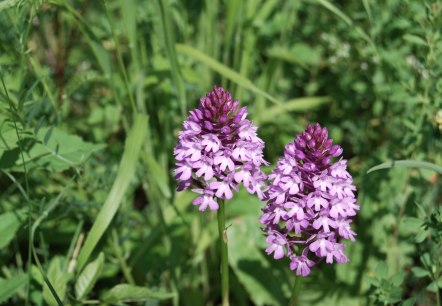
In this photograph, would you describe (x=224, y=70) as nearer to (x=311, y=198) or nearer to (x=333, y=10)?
(x=333, y=10)

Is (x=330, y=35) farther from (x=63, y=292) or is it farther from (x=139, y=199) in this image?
(x=63, y=292)

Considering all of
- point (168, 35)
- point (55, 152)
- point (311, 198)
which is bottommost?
point (311, 198)

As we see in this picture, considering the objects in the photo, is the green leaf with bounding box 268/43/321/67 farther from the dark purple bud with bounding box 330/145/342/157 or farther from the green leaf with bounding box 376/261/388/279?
the dark purple bud with bounding box 330/145/342/157

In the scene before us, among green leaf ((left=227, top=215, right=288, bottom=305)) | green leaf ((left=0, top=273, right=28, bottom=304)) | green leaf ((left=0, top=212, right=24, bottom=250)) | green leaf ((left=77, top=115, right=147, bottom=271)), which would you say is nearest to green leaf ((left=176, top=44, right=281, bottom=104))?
green leaf ((left=77, top=115, right=147, bottom=271))

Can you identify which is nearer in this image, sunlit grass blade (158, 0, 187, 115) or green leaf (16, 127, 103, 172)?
green leaf (16, 127, 103, 172)

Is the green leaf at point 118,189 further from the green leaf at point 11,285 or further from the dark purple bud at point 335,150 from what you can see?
the dark purple bud at point 335,150

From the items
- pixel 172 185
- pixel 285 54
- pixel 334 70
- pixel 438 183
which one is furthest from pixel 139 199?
pixel 438 183

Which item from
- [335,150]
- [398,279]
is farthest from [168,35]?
[398,279]
